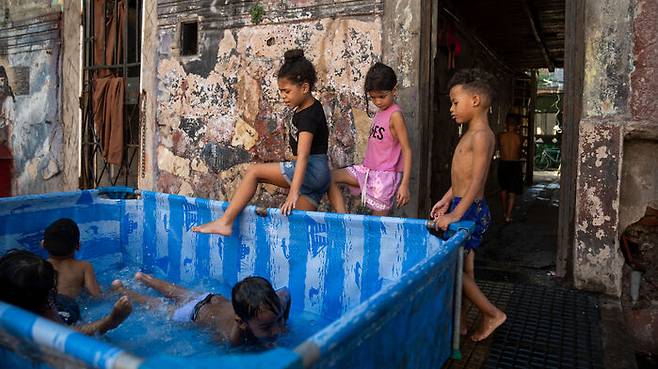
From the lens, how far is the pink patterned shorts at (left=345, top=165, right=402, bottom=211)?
3.66 metres

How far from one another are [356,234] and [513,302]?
4.27 ft

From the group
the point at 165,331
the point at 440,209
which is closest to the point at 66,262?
the point at 165,331

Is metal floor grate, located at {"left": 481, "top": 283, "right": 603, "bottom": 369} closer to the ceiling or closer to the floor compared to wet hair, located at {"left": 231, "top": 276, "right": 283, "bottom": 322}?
closer to the floor

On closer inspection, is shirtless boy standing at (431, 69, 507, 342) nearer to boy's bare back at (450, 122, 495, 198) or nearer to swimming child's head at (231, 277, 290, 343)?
boy's bare back at (450, 122, 495, 198)

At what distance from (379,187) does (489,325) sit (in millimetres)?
1302

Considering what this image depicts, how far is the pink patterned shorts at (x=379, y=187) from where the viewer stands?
366 centimetres

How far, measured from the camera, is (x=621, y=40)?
11.9 ft

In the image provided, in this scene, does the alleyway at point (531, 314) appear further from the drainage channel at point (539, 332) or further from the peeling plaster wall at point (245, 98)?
the peeling plaster wall at point (245, 98)

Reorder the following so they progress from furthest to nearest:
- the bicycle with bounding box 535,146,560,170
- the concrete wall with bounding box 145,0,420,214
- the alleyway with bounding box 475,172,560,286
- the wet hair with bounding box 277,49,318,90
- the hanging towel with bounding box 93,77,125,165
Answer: the bicycle with bounding box 535,146,560,170 < the hanging towel with bounding box 93,77,125,165 < the concrete wall with bounding box 145,0,420,214 < the alleyway with bounding box 475,172,560,286 < the wet hair with bounding box 277,49,318,90

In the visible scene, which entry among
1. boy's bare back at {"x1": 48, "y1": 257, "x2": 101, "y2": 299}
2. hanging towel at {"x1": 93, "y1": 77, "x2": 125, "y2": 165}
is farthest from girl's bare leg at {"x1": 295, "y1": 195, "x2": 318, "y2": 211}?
hanging towel at {"x1": 93, "y1": 77, "x2": 125, "y2": 165}

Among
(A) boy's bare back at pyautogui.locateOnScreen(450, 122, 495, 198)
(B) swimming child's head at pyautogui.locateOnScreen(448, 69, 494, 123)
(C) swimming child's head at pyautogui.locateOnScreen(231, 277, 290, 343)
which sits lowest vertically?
(C) swimming child's head at pyautogui.locateOnScreen(231, 277, 290, 343)

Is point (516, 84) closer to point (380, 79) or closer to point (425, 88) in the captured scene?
point (425, 88)

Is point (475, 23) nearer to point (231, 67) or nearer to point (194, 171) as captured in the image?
point (231, 67)

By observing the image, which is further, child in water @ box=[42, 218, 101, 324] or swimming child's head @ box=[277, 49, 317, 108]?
swimming child's head @ box=[277, 49, 317, 108]
